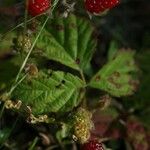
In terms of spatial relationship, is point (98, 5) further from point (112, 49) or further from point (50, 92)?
point (112, 49)

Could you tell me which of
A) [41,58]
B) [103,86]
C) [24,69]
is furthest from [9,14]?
[103,86]

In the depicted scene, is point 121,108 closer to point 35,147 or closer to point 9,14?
point 35,147

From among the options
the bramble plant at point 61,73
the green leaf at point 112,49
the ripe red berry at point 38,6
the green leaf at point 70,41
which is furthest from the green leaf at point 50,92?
the green leaf at point 112,49

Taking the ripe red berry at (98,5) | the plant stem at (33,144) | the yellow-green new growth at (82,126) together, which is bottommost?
the plant stem at (33,144)

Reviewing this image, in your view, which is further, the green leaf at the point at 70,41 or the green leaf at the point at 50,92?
the green leaf at the point at 70,41

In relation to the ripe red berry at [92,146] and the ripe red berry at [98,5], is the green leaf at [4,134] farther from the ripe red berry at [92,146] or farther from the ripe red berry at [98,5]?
the ripe red berry at [98,5]
